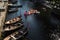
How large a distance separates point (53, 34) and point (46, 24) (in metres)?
6.90

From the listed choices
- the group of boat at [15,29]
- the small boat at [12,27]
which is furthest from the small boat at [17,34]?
the small boat at [12,27]

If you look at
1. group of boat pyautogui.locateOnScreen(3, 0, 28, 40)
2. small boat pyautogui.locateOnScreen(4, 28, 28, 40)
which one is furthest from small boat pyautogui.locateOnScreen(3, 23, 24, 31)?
small boat pyautogui.locateOnScreen(4, 28, 28, 40)

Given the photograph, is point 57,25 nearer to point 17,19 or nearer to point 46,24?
point 46,24

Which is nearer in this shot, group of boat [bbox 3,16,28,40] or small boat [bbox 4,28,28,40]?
small boat [bbox 4,28,28,40]

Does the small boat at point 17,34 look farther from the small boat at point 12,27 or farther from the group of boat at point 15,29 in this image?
the small boat at point 12,27

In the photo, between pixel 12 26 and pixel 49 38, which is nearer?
pixel 49 38

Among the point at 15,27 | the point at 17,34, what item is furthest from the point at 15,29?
the point at 17,34

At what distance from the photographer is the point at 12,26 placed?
43562 mm

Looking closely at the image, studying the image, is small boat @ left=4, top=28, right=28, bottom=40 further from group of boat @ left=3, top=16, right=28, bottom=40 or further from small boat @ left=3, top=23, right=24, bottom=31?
small boat @ left=3, top=23, right=24, bottom=31

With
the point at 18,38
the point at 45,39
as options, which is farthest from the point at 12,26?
the point at 45,39

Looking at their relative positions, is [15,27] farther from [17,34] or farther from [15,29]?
[17,34]

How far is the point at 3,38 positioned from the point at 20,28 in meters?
7.24

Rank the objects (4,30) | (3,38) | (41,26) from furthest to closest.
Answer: (41,26) → (4,30) → (3,38)

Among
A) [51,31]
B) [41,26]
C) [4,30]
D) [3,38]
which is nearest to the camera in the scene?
[3,38]
